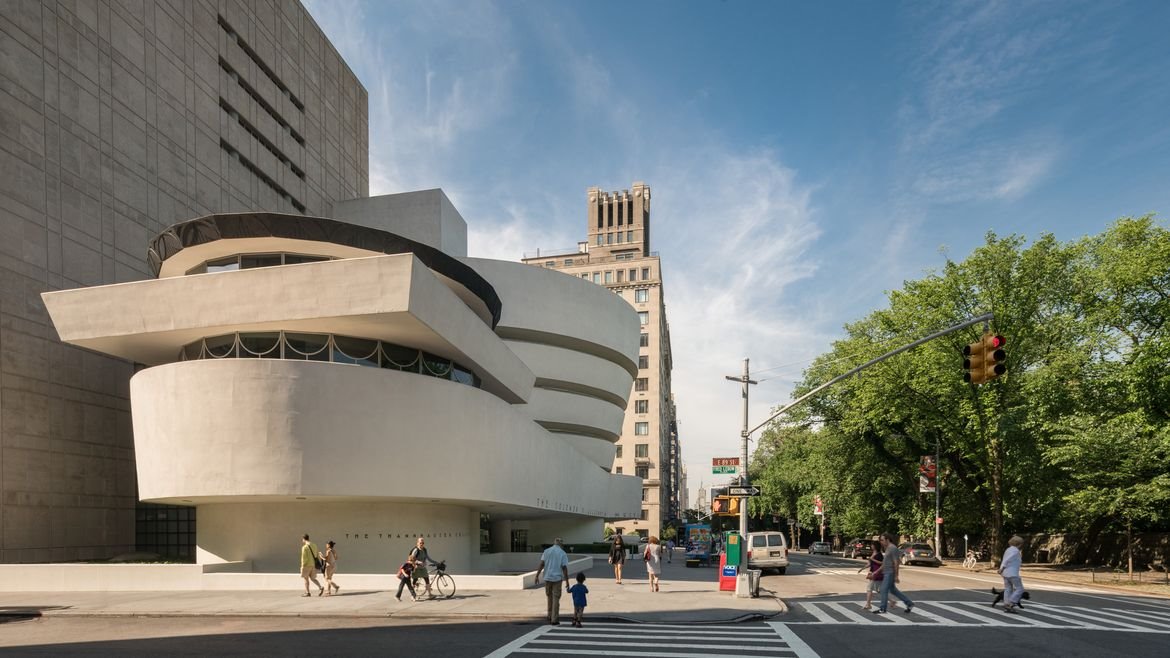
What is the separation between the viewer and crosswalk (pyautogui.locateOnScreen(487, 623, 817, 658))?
12383 mm

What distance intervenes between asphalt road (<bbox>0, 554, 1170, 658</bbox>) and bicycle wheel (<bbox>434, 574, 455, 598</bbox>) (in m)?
4.11

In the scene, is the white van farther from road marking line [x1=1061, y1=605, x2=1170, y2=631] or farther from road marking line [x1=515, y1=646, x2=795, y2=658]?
road marking line [x1=515, y1=646, x2=795, y2=658]

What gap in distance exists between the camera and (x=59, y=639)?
14164 millimetres

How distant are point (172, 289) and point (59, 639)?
13304mm

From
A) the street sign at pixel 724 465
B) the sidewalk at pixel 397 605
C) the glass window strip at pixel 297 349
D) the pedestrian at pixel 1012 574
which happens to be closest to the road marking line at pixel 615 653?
the sidewalk at pixel 397 605

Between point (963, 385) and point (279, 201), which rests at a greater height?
point (279, 201)

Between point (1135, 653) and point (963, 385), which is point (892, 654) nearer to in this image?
point (1135, 653)

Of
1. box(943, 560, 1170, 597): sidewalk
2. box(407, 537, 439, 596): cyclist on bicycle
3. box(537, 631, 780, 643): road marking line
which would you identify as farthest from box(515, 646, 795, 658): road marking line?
box(943, 560, 1170, 597): sidewalk

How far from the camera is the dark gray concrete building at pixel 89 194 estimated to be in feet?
97.5

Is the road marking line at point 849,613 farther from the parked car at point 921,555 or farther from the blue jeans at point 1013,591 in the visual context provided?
the parked car at point 921,555

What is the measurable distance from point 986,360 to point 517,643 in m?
9.88

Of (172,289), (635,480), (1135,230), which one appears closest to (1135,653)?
(172,289)

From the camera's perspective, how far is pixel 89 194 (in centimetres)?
3319

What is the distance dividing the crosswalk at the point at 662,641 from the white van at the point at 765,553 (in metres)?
18.1
